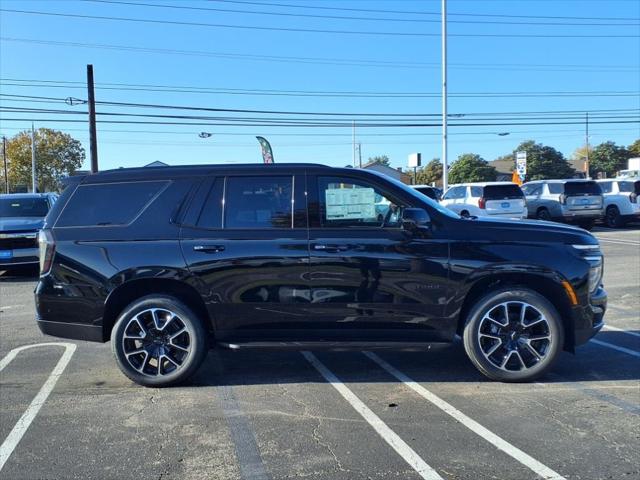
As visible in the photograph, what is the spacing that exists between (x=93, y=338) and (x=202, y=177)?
171cm

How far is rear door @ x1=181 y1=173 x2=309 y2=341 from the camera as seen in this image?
190 inches

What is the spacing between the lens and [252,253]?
4.82 m

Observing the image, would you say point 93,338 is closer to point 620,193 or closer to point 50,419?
point 50,419

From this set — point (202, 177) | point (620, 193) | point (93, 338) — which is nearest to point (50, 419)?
point (93, 338)

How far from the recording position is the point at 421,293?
4.80 meters

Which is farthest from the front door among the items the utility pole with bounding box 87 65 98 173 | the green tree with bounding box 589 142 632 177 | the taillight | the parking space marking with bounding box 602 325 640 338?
the green tree with bounding box 589 142 632 177

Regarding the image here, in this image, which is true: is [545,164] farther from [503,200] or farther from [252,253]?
[252,253]

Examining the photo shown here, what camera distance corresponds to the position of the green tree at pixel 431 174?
3561 inches

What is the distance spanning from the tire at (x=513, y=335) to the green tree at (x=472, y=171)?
7501 cm

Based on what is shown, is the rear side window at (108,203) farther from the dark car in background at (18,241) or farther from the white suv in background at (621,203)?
the white suv in background at (621,203)

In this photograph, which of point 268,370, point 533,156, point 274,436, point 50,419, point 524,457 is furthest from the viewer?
point 533,156

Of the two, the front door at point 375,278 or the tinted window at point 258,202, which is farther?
the tinted window at point 258,202

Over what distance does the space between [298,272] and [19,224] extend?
9423 millimetres

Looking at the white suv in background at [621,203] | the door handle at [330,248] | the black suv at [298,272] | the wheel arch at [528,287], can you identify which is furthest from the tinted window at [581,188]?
the door handle at [330,248]
